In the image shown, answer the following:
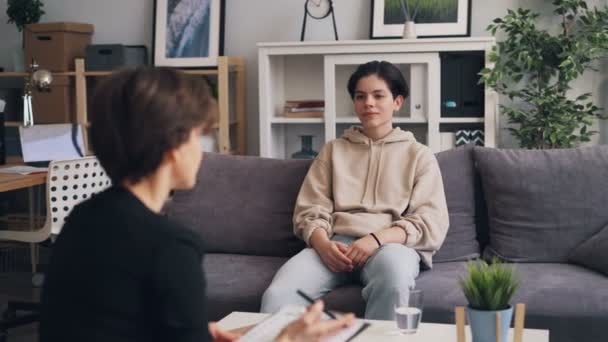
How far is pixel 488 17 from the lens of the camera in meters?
4.54

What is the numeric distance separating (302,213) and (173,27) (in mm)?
2361

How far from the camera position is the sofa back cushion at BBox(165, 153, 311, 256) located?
314cm

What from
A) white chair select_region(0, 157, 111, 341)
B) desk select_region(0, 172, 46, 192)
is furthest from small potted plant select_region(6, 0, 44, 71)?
white chair select_region(0, 157, 111, 341)

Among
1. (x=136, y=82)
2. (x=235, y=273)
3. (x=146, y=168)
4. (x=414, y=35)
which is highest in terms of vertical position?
(x=414, y=35)

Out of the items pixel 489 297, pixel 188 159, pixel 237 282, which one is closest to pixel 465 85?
pixel 237 282

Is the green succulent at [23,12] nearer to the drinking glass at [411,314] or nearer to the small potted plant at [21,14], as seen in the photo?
the small potted plant at [21,14]

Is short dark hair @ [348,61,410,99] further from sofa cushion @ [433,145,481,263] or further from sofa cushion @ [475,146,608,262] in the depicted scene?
sofa cushion @ [475,146,608,262]

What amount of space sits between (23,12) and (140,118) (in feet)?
13.9

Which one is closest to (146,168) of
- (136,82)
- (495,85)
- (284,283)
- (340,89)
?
(136,82)

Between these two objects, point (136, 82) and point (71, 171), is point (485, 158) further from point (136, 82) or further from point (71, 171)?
point (136, 82)

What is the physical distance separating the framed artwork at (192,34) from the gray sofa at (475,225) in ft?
5.47

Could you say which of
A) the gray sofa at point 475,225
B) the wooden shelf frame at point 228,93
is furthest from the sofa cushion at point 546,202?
the wooden shelf frame at point 228,93

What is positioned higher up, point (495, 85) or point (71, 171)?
point (495, 85)

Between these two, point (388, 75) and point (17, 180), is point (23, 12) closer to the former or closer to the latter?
point (17, 180)
